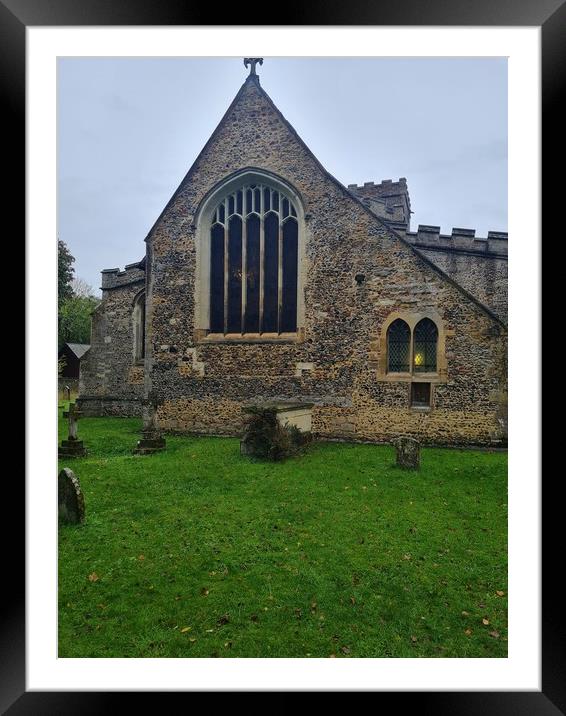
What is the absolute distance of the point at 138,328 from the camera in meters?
14.0

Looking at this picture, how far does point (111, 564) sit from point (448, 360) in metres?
7.28

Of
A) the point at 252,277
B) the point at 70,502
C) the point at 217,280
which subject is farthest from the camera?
the point at 217,280

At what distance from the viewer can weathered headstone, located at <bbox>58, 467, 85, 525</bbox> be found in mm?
4590

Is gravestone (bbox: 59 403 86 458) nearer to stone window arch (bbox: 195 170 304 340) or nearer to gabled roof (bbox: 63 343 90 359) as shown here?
stone window arch (bbox: 195 170 304 340)

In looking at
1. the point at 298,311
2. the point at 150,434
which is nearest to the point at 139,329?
the point at 150,434

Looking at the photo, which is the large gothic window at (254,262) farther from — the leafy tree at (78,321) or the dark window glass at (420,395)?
the leafy tree at (78,321)

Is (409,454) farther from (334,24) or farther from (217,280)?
(217,280)

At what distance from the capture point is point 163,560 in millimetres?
3855

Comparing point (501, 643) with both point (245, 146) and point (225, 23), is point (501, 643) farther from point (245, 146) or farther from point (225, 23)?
point (245, 146)

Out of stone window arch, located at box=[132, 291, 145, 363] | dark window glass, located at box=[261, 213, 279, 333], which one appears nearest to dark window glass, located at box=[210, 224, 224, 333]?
dark window glass, located at box=[261, 213, 279, 333]

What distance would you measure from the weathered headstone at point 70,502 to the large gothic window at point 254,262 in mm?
6105

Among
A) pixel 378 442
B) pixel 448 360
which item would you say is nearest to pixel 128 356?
pixel 378 442

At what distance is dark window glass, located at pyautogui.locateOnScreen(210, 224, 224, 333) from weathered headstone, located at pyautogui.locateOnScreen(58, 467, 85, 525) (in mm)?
6223

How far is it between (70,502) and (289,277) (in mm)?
6936
